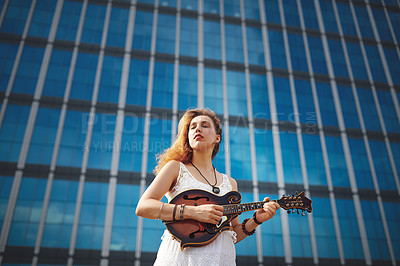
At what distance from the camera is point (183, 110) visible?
87.8 ft

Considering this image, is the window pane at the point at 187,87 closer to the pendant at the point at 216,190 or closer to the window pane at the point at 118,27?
the window pane at the point at 118,27

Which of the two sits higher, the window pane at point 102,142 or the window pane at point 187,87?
the window pane at point 187,87

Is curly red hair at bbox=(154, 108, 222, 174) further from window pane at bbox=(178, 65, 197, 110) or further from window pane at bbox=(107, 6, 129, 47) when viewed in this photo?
window pane at bbox=(107, 6, 129, 47)

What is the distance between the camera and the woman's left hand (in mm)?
3115

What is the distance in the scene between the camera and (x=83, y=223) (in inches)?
867

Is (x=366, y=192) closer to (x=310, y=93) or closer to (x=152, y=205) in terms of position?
(x=310, y=93)

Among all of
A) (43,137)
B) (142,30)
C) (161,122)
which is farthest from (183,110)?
(43,137)

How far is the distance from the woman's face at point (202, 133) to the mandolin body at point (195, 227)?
61 centimetres

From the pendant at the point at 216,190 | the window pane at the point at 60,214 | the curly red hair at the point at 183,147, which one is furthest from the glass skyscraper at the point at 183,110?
the pendant at the point at 216,190

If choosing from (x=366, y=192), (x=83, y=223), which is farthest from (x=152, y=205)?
(x=366, y=192)

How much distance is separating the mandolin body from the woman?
0.27 ft

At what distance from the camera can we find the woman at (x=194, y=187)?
268 centimetres

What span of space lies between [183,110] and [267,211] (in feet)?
78.4

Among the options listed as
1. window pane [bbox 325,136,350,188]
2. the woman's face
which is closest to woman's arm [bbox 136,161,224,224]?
the woman's face
